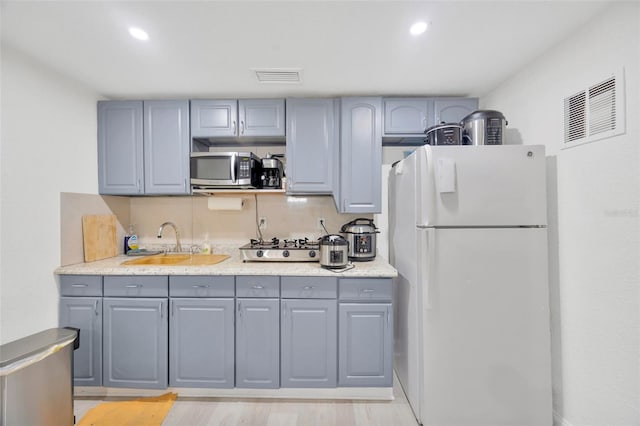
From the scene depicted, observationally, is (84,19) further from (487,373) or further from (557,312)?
(557,312)

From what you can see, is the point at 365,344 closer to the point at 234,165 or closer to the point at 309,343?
the point at 309,343

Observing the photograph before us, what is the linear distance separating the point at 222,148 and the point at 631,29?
9.45 feet

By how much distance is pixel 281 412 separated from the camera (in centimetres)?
188

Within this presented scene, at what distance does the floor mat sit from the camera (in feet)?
5.80

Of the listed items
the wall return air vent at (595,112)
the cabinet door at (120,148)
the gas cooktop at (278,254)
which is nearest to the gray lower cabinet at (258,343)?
the gas cooktop at (278,254)

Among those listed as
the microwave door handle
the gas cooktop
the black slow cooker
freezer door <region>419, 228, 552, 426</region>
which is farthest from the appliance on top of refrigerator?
the microwave door handle

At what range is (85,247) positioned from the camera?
2.21 metres

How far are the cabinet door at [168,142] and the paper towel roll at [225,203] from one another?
274 millimetres

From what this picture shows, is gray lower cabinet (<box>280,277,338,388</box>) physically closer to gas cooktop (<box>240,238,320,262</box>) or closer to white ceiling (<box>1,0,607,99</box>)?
gas cooktop (<box>240,238,320,262</box>)

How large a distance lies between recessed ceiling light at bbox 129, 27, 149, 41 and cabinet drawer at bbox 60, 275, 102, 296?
1662 mm

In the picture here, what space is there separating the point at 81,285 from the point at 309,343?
1.75 m

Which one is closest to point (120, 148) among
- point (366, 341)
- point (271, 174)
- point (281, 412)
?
point (271, 174)

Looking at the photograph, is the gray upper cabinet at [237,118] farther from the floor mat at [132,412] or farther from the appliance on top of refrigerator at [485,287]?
the floor mat at [132,412]

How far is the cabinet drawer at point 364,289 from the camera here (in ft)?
6.50
